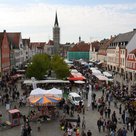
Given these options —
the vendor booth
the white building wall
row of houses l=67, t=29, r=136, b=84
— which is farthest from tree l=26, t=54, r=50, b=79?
the vendor booth

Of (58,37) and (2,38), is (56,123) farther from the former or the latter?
(58,37)

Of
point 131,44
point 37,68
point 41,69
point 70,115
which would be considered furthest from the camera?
point 131,44

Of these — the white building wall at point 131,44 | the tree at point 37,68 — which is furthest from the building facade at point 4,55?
the white building wall at point 131,44

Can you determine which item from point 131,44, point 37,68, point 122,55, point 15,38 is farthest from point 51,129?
point 15,38

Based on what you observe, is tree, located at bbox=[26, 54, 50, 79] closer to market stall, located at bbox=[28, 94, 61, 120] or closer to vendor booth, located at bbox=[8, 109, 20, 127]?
market stall, located at bbox=[28, 94, 61, 120]

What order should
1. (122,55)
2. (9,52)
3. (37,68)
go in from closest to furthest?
(37,68), (122,55), (9,52)

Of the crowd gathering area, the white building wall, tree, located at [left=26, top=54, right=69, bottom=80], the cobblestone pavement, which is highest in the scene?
the white building wall

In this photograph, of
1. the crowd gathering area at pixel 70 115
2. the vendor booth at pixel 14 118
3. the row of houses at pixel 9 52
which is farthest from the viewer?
the row of houses at pixel 9 52

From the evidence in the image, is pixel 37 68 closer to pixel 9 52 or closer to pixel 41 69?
pixel 41 69

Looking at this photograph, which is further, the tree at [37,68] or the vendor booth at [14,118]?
the tree at [37,68]

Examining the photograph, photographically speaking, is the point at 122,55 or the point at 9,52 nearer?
the point at 122,55

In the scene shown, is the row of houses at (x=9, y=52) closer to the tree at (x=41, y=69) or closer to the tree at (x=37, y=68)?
the tree at (x=37, y=68)

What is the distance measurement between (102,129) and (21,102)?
483 inches

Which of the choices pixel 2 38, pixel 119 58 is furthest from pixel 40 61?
pixel 119 58
